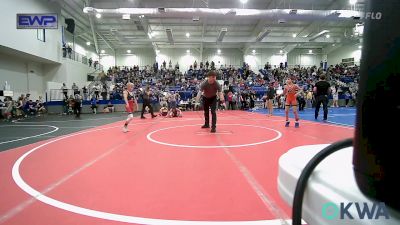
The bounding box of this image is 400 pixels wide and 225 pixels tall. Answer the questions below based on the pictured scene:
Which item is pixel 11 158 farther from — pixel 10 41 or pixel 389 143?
pixel 10 41

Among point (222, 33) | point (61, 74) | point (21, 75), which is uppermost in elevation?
point (222, 33)

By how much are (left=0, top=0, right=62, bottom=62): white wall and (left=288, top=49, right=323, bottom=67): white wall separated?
32699 mm

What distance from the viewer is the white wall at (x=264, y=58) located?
137ft

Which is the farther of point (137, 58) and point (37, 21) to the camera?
point (137, 58)

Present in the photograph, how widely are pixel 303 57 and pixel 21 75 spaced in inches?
1485

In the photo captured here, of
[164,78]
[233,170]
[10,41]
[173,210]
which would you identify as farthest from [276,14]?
[173,210]

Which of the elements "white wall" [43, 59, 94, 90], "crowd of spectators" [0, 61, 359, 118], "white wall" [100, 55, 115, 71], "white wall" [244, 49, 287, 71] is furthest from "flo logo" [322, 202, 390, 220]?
"white wall" [100, 55, 115, 71]

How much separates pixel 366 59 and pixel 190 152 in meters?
4.69

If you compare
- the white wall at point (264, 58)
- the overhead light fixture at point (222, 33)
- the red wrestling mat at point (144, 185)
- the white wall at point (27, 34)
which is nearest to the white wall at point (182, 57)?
the white wall at point (264, 58)

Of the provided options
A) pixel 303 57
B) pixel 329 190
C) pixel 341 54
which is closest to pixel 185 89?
pixel 303 57

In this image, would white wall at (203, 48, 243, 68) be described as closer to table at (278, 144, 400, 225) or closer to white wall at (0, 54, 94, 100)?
white wall at (0, 54, 94, 100)

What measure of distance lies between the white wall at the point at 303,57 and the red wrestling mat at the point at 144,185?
40834mm

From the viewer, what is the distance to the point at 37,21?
48.4 feet

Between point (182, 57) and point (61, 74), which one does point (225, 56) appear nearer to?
point (182, 57)
